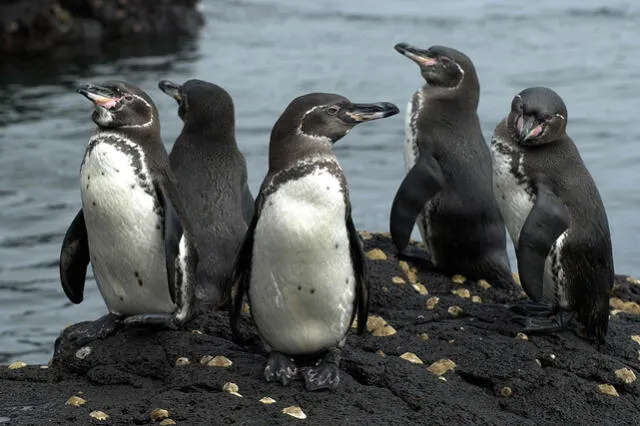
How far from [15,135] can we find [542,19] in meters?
10.4

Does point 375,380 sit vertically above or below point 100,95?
below

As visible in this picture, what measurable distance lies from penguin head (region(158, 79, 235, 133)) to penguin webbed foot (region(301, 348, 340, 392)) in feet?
6.09

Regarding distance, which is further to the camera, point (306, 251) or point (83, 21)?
point (83, 21)

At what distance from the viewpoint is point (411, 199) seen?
7.69 m

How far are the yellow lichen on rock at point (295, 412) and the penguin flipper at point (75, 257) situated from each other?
160 centimetres

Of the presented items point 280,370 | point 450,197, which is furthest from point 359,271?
point 450,197

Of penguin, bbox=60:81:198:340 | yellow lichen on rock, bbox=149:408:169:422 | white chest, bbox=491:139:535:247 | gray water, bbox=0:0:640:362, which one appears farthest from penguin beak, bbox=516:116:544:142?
gray water, bbox=0:0:640:362

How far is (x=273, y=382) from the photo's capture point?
18.3ft

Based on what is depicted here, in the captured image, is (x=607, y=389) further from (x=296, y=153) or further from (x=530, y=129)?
(x=296, y=153)

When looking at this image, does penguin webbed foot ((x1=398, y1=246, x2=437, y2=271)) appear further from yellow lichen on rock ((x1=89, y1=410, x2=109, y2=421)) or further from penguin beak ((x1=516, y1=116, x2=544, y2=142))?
yellow lichen on rock ((x1=89, y1=410, x2=109, y2=421))

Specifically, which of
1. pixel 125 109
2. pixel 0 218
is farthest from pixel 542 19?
pixel 125 109

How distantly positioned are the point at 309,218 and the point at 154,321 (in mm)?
1118

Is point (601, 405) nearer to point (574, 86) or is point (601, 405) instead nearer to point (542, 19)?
point (574, 86)

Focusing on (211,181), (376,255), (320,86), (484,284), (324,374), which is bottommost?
(320,86)
